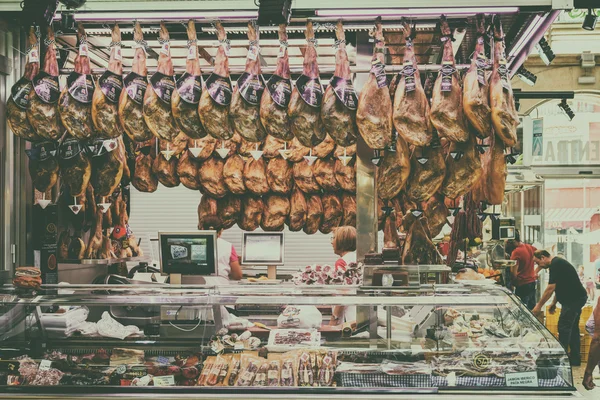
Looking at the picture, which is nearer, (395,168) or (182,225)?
(395,168)

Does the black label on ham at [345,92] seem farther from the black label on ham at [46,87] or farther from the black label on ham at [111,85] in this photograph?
the black label on ham at [46,87]

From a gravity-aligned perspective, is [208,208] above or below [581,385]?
above

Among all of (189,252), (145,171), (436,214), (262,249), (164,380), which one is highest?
(145,171)

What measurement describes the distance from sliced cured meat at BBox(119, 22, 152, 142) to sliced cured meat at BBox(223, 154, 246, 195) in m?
1.81

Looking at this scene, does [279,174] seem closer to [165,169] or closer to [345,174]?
[345,174]

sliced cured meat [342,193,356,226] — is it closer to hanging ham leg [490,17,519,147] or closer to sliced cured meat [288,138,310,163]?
sliced cured meat [288,138,310,163]

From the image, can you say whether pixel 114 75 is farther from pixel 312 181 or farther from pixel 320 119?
pixel 312 181

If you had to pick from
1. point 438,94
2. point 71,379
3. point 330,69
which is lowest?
point 71,379

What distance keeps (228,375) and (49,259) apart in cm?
196

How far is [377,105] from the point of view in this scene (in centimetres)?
377

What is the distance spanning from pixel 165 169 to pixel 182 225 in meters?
A: 5.29

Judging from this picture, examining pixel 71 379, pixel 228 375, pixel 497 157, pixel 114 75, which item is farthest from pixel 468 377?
pixel 114 75

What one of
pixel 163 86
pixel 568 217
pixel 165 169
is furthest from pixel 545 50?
pixel 568 217

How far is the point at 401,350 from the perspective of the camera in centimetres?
335
